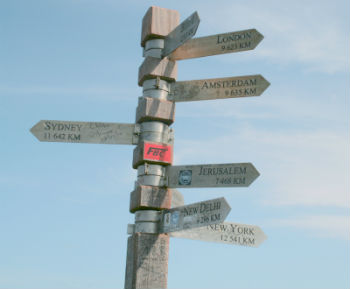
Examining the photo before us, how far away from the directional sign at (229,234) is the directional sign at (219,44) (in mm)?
2466

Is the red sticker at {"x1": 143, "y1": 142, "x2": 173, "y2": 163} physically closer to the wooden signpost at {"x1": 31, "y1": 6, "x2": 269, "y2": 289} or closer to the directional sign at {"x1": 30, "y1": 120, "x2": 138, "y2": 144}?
the wooden signpost at {"x1": 31, "y1": 6, "x2": 269, "y2": 289}

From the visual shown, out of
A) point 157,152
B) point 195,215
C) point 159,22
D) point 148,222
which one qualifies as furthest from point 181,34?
point 148,222

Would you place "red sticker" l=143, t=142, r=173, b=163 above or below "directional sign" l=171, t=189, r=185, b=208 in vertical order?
above

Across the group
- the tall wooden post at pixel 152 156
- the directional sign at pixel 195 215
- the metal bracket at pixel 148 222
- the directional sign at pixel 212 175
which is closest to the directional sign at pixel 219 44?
the tall wooden post at pixel 152 156

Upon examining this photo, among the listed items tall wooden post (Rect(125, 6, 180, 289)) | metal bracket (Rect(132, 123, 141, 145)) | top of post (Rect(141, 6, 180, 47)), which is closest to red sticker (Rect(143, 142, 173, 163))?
tall wooden post (Rect(125, 6, 180, 289))

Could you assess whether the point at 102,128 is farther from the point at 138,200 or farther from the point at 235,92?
the point at 235,92

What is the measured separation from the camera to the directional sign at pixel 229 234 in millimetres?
8148

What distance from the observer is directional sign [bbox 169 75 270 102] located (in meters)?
8.12

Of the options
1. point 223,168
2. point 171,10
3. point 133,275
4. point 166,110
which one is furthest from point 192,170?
point 171,10

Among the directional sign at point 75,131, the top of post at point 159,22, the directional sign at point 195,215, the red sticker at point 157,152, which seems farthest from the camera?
the top of post at point 159,22

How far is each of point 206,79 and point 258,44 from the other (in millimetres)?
962

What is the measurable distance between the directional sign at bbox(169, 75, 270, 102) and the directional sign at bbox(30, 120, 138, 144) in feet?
3.59

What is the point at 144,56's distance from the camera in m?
9.12

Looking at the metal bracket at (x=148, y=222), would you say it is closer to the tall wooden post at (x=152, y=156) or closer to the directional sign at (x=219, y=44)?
the tall wooden post at (x=152, y=156)
